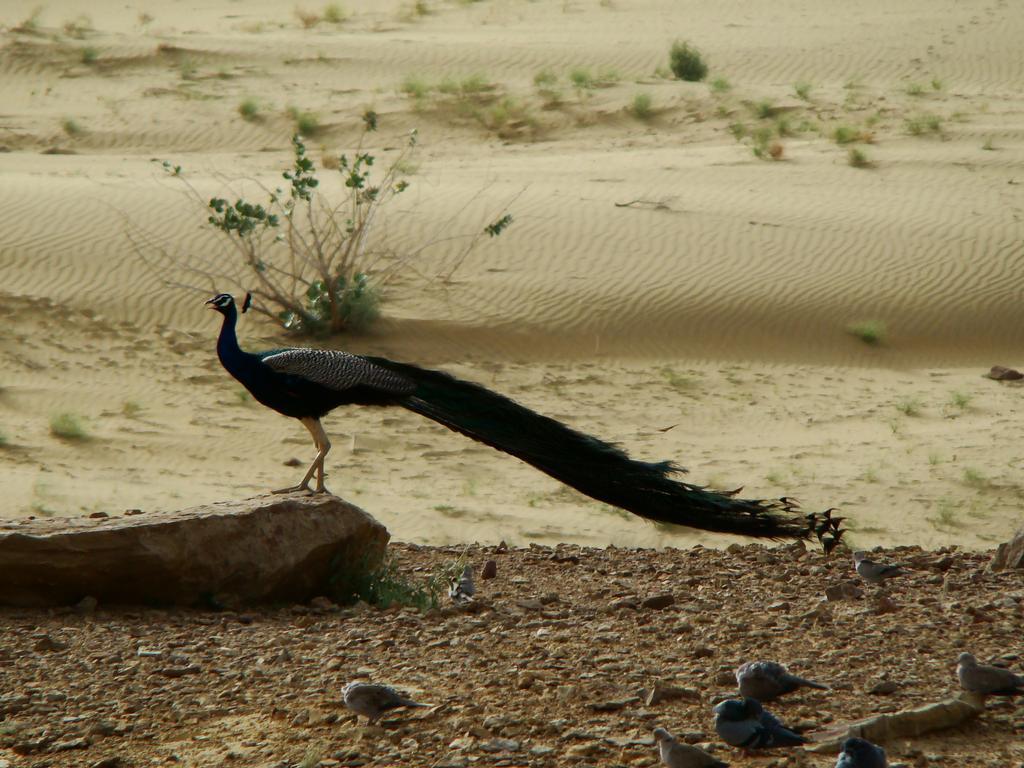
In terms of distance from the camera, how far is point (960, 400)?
13.1 meters

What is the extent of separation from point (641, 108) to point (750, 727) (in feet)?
69.1

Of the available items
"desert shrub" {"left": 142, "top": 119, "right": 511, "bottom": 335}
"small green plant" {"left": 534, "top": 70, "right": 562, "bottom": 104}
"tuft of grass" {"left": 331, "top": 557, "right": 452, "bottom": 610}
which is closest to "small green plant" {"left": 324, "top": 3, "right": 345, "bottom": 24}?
"small green plant" {"left": 534, "top": 70, "right": 562, "bottom": 104}

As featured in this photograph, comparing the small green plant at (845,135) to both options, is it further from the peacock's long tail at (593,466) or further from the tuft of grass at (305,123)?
the peacock's long tail at (593,466)

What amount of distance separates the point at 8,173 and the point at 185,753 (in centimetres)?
1650

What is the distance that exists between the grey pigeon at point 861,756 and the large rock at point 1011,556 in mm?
3095

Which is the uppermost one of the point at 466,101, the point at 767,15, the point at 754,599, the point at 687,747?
the point at 767,15

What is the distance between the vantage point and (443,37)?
31.5 metres

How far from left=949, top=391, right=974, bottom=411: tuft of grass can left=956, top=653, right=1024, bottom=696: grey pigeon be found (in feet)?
30.2

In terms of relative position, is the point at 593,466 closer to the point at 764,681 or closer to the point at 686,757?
the point at 764,681

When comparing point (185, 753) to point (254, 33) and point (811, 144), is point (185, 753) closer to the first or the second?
point (811, 144)

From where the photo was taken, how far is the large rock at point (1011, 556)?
20.8 ft

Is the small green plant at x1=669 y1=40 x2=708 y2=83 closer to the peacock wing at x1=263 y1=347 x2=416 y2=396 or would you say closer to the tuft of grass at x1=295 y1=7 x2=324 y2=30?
the tuft of grass at x1=295 y1=7 x2=324 y2=30

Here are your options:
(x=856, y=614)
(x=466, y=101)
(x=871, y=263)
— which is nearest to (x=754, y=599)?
(x=856, y=614)

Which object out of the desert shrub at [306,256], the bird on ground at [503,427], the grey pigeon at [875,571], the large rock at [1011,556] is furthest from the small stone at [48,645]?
the desert shrub at [306,256]
